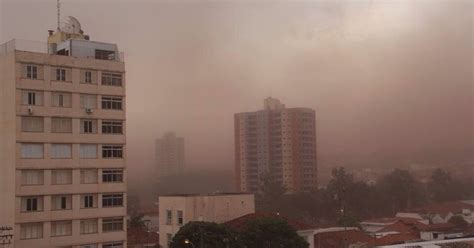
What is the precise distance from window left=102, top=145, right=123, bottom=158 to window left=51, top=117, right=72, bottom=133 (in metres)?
0.56

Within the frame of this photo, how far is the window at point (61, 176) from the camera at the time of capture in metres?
7.87

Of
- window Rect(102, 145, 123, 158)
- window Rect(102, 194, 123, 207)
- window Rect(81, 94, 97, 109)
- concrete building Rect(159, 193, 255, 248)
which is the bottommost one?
concrete building Rect(159, 193, 255, 248)

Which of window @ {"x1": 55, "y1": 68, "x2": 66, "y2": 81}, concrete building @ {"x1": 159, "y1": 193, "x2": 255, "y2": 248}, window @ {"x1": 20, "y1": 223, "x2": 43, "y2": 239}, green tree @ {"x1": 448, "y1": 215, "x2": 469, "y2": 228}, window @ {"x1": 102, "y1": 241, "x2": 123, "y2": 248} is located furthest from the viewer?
green tree @ {"x1": 448, "y1": 215, "x2": 469, "y2": 228}

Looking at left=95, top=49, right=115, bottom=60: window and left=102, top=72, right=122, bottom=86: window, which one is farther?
left=95, top=49, right=115, bottom=60: window

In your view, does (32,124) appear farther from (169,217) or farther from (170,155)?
(170,155)

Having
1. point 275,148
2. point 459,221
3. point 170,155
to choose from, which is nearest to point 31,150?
point 170,155

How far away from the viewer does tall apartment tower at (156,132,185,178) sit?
54.7 feet

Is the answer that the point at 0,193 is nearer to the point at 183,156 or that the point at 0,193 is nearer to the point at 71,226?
the point at 71,226

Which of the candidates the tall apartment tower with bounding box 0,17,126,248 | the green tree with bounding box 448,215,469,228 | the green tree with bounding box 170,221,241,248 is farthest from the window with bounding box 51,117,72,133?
the green tree with bounding box 448,215,469,228

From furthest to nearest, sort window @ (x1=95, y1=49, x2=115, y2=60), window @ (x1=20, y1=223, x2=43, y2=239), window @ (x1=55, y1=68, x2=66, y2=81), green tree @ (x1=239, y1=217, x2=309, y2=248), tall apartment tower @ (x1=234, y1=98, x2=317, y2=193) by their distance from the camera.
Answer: tall apartment tower @ (x1=234, y1=98, x2=317, y2=193) < green tree @ (x1=239, y1=217, x2=309, y2=248) < window @ (x1=95, y1=49, x2=115, y2=60) < window @ (x1=55, y1=68, x2=66, y2=81) < window @ (x1=20, y1=223, x2=43, y2=239)

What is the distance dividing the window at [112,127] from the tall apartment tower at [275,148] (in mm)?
11032

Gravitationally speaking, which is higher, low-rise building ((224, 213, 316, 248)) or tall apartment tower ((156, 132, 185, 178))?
tall apartment tower ((156, 132, 185, 178))

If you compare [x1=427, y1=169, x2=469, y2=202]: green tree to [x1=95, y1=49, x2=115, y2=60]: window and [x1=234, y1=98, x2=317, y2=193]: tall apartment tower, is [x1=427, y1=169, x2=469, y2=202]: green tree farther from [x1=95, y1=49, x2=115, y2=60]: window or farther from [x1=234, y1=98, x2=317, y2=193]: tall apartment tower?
[x1=95, y1=49, x2=115, y2=60]: window

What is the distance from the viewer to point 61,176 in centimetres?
794
